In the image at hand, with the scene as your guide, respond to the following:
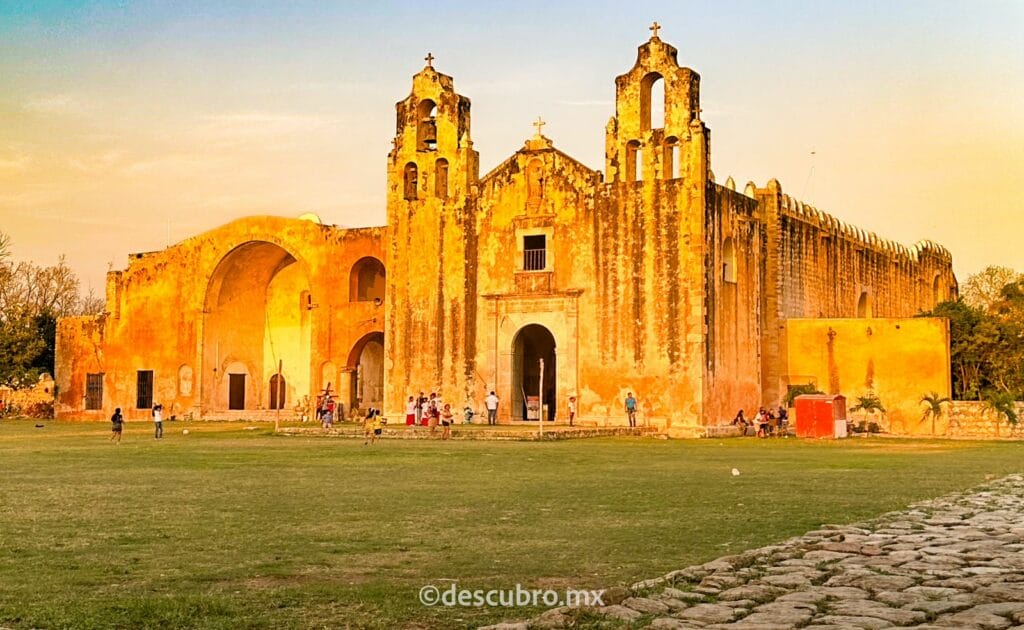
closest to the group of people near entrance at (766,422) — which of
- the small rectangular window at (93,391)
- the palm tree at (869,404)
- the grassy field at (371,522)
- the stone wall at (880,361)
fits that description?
the stone wall at (880,361)

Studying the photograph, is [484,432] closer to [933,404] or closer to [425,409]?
[425,409]

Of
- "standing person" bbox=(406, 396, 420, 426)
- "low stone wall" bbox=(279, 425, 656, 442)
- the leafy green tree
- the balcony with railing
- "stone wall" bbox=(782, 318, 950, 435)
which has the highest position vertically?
the balcony with railing

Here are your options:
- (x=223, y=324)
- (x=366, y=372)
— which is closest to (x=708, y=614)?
(x=366, y=372)

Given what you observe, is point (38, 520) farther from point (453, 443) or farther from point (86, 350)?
point (86, 350)

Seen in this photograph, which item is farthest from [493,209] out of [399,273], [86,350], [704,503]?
[704,503]

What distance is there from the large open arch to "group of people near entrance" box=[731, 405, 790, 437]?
600 inches

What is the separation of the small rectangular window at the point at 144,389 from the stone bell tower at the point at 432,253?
10.4 meters

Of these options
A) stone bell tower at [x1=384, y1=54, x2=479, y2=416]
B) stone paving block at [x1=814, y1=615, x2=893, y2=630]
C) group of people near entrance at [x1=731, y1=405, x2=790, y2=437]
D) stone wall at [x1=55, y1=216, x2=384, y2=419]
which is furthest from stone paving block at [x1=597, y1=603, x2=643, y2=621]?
stone wall at [x1=55, y1=216, x2=384, y2=419]

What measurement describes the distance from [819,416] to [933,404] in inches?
150

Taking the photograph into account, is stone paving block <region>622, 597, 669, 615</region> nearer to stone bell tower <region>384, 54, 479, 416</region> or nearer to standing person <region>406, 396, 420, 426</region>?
standing person <region>406, 396, 420, 426</region>

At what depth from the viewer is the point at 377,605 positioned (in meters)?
6.02

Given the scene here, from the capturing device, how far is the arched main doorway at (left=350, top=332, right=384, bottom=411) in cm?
3734

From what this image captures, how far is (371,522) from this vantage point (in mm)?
9609

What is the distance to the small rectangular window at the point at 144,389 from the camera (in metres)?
40.1
